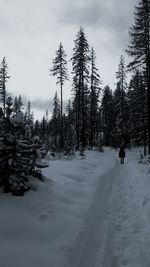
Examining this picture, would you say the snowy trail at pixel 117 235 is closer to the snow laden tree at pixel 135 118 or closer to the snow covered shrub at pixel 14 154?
the snow covered shrub at pixel 14 154

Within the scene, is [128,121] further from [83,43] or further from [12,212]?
[12,212]

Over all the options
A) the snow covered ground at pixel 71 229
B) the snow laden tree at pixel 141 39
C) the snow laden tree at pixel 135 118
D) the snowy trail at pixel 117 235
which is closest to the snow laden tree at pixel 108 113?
the snow laden tree at pixel 135 118

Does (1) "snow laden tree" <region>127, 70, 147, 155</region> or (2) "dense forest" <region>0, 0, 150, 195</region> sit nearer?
(2) "dense forest" <region>0, 0, 150, 195</region>

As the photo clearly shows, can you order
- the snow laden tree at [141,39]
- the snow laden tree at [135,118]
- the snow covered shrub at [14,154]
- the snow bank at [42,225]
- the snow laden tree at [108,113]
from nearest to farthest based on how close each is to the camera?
1. the snow bank at [42,225]
2. the snow covered shrub at [14,154]
3. the snow laden tree at [141,39]
4. the snow laden tree at [135,118]
5. the snow laden tree at [108,113]

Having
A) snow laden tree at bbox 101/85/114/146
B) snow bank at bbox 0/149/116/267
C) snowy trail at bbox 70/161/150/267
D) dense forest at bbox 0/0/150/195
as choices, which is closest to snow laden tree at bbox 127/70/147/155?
dense forest at bbox 0/0/150/195

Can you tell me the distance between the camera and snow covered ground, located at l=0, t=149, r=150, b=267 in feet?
18.9

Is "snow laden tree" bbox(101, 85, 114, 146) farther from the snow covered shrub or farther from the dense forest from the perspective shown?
the snow covered shrub

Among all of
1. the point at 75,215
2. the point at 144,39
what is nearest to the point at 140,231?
the point at 75,215

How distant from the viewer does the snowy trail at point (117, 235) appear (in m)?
5.91

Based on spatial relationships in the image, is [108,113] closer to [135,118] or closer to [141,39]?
[135,118]

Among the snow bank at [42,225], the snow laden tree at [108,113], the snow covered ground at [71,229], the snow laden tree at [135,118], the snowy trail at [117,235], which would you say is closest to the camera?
the snow bank at [42,225]

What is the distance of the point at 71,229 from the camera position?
24.6 ft

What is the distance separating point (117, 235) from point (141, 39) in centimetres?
2287

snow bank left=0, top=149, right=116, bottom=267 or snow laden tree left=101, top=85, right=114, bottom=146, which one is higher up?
snow laden tree left=101, top=85, right=114, bottom=146
